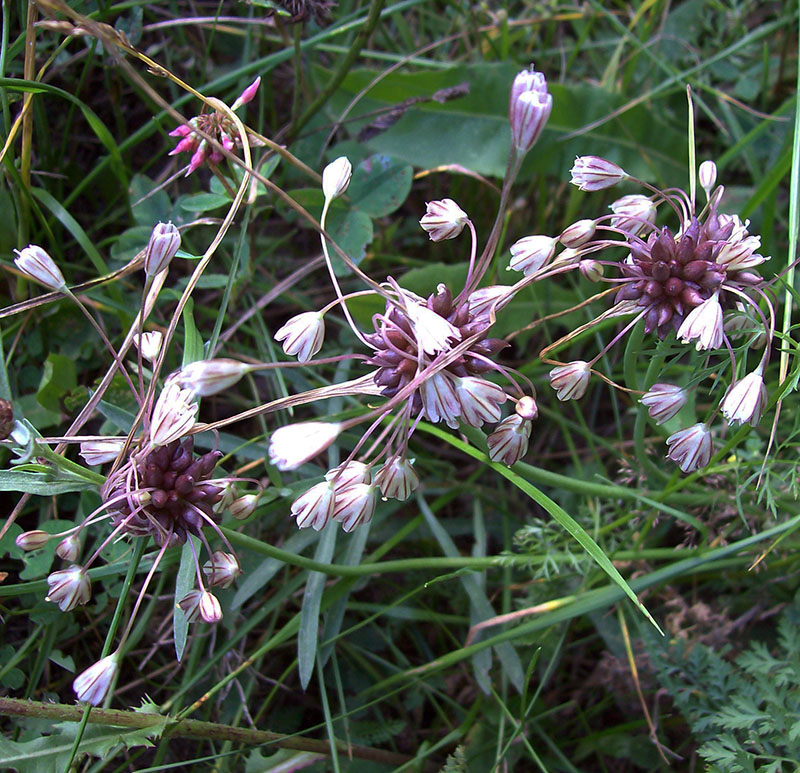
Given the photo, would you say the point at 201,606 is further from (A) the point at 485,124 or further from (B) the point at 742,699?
(A) the point at 485,124

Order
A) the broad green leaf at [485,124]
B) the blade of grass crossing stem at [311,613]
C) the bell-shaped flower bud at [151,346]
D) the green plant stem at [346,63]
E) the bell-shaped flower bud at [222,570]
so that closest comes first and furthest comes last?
the bell-shaped flower bud at [222,570], the bell-shaped flower bud at [151,346], the blade of grass crossing stem at [311,613], the green plant stem at [346,63], the broad green leaf at [485,124]

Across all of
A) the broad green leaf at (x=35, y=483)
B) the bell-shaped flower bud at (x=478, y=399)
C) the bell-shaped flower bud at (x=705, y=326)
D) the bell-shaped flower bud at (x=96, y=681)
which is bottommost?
the bell-shaped flower bud at (x=96, y=681)

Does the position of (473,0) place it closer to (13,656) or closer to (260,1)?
(260,1)

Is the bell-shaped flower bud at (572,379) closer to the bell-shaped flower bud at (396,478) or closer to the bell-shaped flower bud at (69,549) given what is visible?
the bell-shaped flower bud at (396,478)

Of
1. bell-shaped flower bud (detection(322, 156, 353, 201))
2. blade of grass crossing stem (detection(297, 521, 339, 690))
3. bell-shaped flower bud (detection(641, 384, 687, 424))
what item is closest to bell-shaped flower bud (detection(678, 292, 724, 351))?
bell-shaped flower bud (detection(641, 384, 687, 424))

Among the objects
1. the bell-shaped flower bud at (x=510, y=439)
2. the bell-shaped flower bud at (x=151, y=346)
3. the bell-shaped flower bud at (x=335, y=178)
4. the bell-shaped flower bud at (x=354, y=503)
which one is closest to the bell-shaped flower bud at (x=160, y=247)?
the bell-shaped flower bud at (x=151, y=346)
